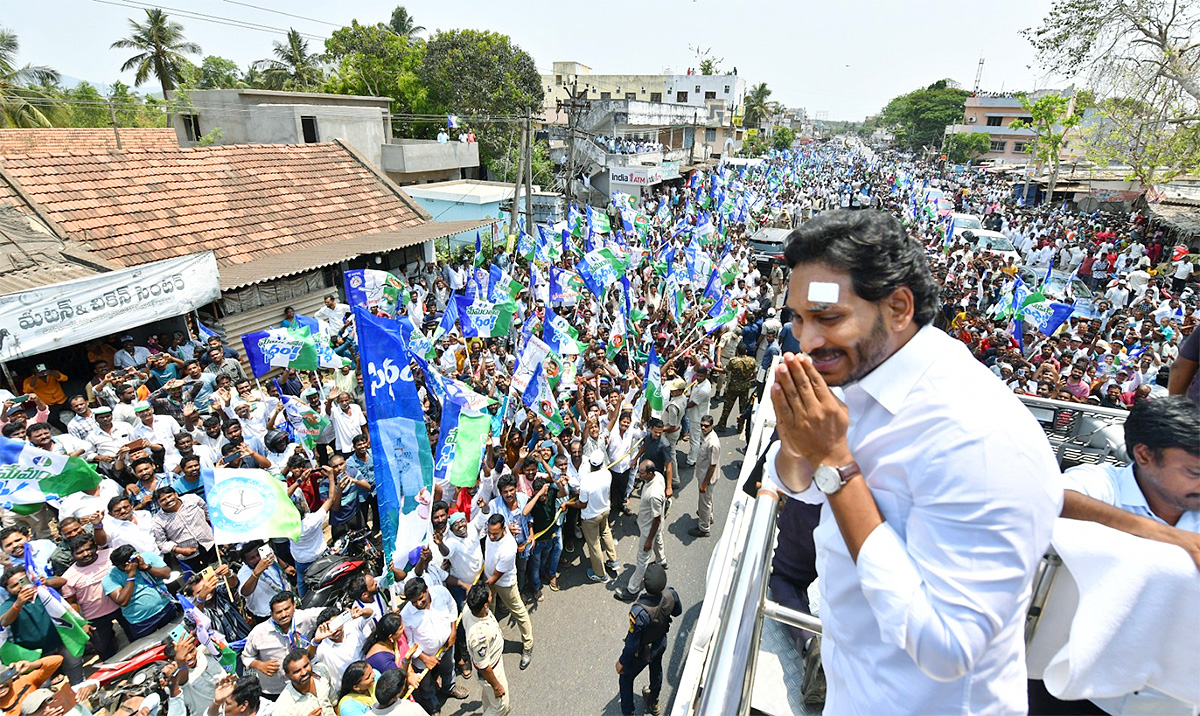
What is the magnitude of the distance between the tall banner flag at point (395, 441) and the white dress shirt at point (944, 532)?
432 centimetres

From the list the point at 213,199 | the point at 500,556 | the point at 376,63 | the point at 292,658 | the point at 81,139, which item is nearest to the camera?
the point at 292,658

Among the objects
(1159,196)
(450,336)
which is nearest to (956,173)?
(1159,196)

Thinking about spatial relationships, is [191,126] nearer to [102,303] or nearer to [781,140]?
[102,303]

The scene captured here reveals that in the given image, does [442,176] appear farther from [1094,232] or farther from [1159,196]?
[1159,196]

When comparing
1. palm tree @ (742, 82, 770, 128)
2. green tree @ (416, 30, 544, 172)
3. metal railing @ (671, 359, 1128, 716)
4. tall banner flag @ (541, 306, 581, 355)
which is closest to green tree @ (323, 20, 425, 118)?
green tree @ (416, 30, 544, 172)

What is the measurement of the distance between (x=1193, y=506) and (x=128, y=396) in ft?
29.6

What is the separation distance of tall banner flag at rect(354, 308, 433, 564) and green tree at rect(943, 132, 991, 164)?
74.7 metres

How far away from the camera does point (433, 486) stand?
216 inches

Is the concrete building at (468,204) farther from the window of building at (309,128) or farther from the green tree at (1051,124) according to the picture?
the green tree at (1051,124)

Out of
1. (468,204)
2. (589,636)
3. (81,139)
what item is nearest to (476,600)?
(589,636)

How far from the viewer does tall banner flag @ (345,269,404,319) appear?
32.2 feet

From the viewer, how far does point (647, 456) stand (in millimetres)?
6430

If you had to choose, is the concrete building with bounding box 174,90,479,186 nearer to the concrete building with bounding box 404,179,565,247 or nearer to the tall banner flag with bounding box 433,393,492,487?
the concrete building with bounding box 404,179,565,247

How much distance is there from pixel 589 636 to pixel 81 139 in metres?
30.3
